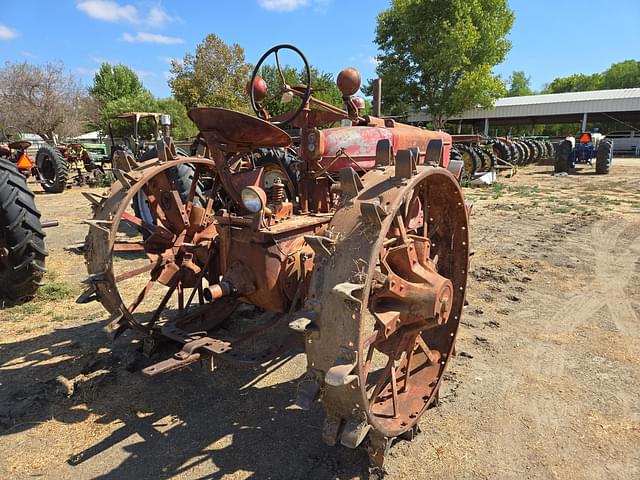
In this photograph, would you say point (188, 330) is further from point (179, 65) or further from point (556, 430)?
point (179, 65)

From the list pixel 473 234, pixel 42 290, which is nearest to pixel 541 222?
pixel 473 234

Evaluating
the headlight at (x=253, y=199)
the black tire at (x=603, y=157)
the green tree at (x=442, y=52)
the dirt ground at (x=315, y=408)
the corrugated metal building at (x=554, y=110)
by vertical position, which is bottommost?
the dirt ground at (x=315, y=408)

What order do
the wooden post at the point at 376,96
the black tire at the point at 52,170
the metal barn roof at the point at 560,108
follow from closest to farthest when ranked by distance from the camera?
Result: the wooden post at the point at 376,96
the black tire at the point at 52,170
the metal barn roof at the point at 560,108

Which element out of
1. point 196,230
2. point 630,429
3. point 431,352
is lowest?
point 630,429

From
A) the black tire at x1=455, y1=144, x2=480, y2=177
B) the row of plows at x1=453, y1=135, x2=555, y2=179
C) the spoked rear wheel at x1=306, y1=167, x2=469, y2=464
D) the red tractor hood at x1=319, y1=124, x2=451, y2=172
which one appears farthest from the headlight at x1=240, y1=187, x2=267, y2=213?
the black tire at x1=455, y1=144, x2=480, y2=177

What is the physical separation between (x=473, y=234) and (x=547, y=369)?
4.66 meters

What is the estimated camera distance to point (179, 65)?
2609cm

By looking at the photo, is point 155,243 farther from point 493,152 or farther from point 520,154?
point 520,154

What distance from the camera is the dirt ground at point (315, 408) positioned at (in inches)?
96.0

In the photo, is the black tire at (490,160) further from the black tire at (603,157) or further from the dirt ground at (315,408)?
the dirt ground at (315,408)

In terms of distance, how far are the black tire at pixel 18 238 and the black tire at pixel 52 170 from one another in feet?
33.9

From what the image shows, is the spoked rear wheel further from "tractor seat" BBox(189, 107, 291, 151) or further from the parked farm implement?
the parked farm implement

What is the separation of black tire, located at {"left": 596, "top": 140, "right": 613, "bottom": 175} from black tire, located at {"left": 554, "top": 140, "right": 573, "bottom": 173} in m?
1.04

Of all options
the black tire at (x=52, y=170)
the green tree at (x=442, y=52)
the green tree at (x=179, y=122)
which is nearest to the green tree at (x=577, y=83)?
the green tree at (x=442, y=52)
